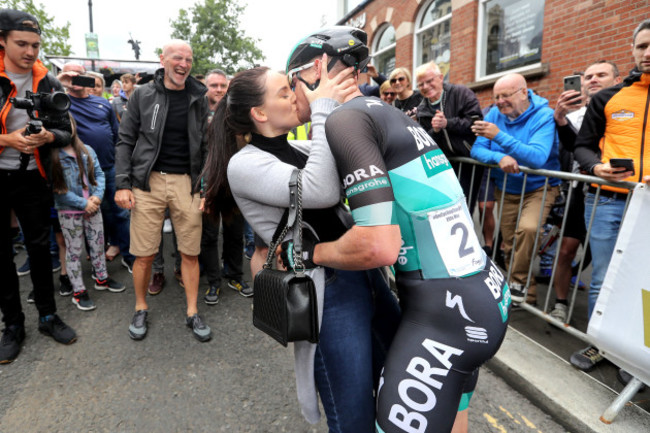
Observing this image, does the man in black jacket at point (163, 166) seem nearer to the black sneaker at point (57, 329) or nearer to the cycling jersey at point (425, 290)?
the black sneaker at point (57, 329)

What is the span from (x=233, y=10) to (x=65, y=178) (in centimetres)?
3172

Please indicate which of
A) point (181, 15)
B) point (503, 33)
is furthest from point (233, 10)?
point (503, 33)

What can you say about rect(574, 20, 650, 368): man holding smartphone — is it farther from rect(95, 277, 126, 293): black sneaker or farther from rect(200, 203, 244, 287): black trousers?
rect(95, 277, 126, 293): black sneaker

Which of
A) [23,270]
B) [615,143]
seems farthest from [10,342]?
[615,143]

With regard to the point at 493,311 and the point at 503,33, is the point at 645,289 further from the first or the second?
the point at 503,33

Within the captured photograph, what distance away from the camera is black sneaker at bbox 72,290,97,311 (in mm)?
3928

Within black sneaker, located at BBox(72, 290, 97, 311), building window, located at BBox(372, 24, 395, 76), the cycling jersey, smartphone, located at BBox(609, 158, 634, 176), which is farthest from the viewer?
building window, located at BBox(372, 24, 395, 76)

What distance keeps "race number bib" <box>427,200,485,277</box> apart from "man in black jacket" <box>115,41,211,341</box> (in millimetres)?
2569

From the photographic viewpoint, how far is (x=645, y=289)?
2.20 meters

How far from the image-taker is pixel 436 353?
127cm

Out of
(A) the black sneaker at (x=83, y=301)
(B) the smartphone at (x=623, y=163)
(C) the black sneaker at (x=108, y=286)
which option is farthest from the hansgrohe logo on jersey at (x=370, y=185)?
(C) the black sneaker at (x=108, y=286)

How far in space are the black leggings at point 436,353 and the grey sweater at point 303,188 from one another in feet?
0.98

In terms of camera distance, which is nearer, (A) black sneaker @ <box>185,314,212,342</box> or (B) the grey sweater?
(B) the grey sweater

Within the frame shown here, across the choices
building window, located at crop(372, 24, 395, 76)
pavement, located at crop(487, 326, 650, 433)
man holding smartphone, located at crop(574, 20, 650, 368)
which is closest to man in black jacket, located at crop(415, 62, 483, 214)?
man holding smartphone, located at crop(574, 20, 650, 368)
